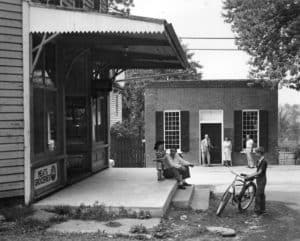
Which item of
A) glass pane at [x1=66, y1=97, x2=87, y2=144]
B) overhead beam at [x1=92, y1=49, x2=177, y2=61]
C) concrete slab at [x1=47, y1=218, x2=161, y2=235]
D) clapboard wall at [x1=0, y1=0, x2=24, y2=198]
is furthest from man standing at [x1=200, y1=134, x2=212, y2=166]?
clapboard wall at [x1=0, y1=0, x2=24, y2=198]

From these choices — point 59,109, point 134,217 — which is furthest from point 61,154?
point 134,217

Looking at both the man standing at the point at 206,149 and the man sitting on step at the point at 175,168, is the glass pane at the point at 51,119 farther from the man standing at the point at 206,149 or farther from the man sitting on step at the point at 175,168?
Answer: the man standing at the point at 206,149

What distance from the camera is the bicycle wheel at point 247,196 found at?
11.5 m

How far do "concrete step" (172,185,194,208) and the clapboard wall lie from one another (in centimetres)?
339

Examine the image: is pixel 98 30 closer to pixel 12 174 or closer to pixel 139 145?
pixel 12 174

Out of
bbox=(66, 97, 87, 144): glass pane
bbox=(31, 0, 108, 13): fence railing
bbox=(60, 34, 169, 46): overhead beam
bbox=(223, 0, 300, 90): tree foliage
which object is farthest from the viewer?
bbox=(223, 0, 300, 90): tree foliage

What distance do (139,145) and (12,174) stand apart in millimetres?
22072

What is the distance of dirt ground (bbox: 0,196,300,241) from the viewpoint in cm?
847

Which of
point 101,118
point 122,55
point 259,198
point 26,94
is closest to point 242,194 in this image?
point 259,198

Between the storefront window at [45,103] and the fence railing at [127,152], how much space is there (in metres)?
19.3

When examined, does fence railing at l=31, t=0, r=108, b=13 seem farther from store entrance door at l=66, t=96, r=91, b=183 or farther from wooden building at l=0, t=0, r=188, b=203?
store entrance door at l=66, t=96, r=91, b=183

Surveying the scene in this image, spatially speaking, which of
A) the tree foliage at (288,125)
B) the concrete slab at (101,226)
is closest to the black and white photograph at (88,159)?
the concrete slab at (101,226)

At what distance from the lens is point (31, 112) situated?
33.3 ft

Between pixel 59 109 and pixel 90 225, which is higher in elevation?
pixel 59 109
